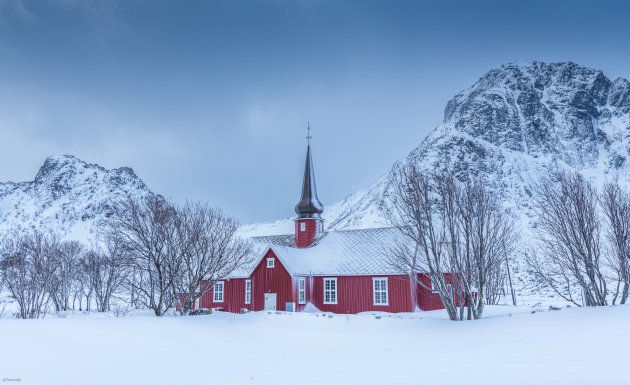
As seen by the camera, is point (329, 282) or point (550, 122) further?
point (550, 122)

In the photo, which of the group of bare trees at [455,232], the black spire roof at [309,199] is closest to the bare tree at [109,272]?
the black spire roof at [309,199]

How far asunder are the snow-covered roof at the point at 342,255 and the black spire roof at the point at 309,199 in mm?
2809

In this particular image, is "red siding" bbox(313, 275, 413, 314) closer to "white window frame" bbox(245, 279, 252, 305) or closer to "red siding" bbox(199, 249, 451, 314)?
"red siding" bbox(199, 249, 451, 314)

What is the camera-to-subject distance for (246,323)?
2098 cm

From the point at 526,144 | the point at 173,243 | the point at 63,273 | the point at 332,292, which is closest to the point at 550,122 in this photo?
the point at 526,144

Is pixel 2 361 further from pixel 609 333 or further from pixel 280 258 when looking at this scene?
pixel 280 258

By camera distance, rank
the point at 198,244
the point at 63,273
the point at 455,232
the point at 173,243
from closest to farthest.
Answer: the point at 455,232 → the point at 173,243 → the point at 198,244 → the point at 63,273

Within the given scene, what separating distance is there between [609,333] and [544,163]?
162 meters

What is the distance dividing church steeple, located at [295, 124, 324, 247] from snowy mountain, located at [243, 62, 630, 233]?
10368cm

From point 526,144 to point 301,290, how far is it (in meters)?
167

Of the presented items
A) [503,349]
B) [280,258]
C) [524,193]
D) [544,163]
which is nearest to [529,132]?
[544,163]

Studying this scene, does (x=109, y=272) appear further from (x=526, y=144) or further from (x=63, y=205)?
(x=526, y=144)

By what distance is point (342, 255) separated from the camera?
111 feet

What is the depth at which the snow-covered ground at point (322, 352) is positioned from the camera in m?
9.79
